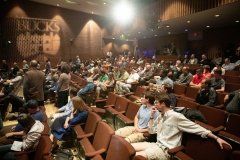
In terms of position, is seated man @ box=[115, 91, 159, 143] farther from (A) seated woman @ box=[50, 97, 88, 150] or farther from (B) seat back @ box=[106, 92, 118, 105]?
(B) seat back @ box=[106, 92, 118, 105]

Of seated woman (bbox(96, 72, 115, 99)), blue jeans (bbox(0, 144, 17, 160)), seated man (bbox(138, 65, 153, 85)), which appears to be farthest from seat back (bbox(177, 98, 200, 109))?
blue jeans (bbox(0, 144, 17, 160))

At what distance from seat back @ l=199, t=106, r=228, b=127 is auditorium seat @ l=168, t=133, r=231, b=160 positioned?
2.64 feet

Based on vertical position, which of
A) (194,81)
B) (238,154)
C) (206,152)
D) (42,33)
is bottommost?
(206,152)

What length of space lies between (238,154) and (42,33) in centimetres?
1263

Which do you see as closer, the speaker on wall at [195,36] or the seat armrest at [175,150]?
the seat armrest at [175,150]

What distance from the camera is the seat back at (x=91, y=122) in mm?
2525

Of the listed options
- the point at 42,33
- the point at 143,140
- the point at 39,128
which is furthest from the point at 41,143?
the point at 42,33

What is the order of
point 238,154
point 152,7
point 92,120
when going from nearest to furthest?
point 238,154, point 92,120, point 152,7

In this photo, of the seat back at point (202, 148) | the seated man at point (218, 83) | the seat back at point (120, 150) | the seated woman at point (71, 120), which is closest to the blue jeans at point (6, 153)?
the seated woman at point (71, 120)

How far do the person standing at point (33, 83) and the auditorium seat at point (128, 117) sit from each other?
1.61 m

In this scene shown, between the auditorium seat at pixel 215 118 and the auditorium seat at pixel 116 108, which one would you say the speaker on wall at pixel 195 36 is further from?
the auditorium seat at pixel 215 118

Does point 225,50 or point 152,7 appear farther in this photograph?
point 225,50

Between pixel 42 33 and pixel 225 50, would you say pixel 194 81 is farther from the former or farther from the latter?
pixel 42 33

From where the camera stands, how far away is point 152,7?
26.0ft
